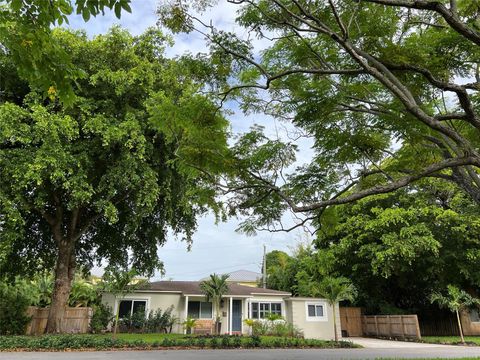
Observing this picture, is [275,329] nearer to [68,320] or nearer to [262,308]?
[262,308]

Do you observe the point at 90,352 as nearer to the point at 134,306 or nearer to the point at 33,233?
the point at 33,233

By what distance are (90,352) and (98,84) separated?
10129 millimetres

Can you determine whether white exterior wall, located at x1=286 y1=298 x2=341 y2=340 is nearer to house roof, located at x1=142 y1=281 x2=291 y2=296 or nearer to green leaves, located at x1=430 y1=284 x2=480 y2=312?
house roof, located at x1=142 y1=281 x2=291 y2=296

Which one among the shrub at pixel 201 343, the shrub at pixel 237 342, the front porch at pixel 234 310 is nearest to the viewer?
the shrub at pixel 201 343

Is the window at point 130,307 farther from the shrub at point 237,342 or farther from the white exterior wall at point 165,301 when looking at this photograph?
the shrub at point 237,342

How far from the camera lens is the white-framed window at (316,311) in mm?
23266

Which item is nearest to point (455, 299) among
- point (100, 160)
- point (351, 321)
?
point (351, 321)

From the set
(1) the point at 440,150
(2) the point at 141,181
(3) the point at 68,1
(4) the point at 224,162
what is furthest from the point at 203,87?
(2) the point at 141,181

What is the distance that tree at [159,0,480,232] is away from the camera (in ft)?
22.2

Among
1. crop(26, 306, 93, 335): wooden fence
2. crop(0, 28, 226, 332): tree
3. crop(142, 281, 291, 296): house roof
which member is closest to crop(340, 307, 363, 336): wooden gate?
crop(142, 281, 291, 296): house roof

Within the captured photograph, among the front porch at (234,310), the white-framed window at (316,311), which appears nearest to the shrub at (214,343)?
the front porch at (234,310)

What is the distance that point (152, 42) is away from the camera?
16984mm

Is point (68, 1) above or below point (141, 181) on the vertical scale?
below

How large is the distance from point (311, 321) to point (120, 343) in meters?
12.5
